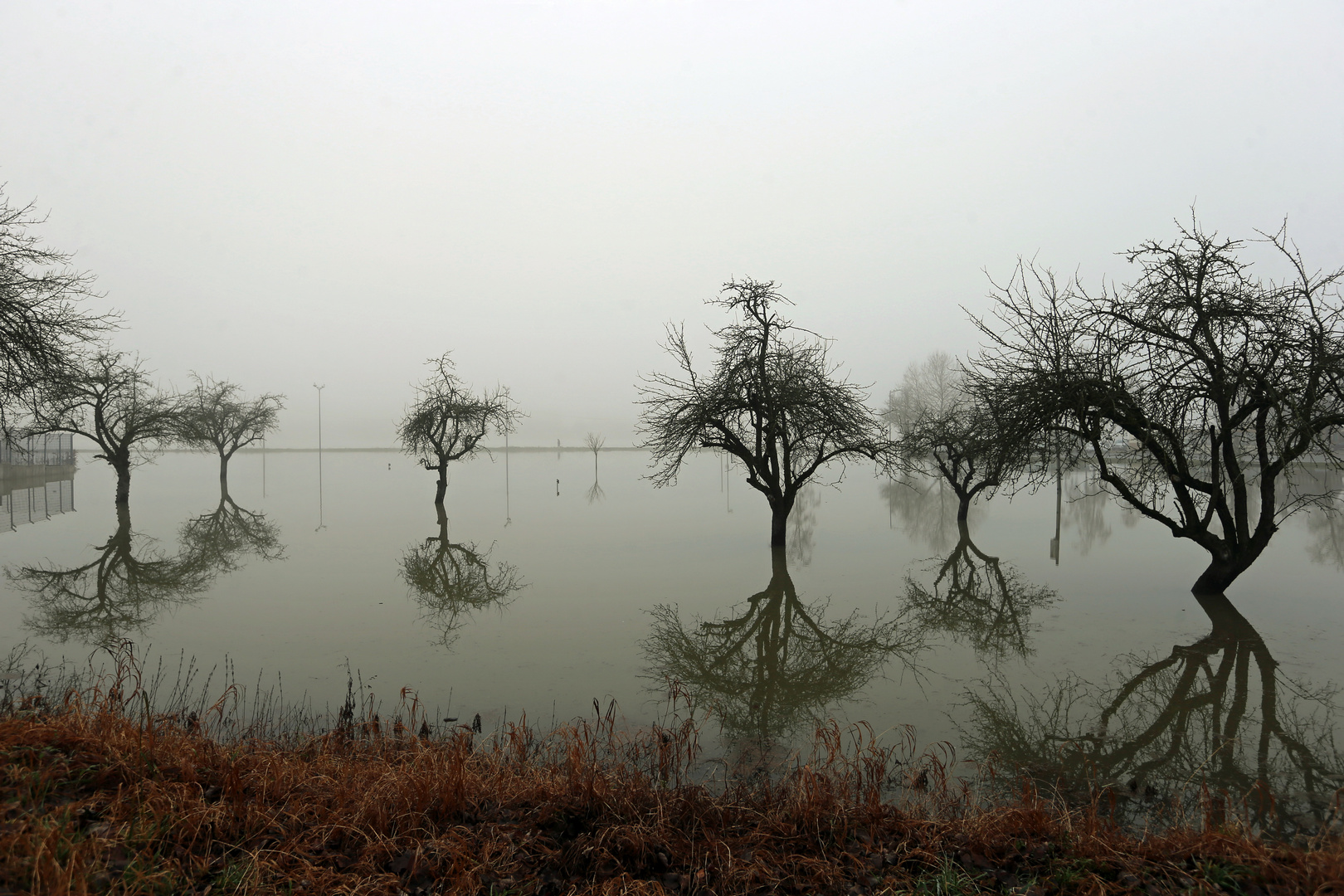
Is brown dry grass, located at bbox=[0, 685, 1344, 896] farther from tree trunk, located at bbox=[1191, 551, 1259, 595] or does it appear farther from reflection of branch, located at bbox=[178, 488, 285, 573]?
reflection of branch, located at bbox=[178, 488, 285, 573]

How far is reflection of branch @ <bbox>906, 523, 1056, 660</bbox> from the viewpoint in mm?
9930

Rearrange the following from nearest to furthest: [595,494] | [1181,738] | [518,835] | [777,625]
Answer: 1. [518,835]
2. [1181,738]
3. [777,625]
4. [595,494]

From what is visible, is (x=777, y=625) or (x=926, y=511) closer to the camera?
(x=777, y=625)

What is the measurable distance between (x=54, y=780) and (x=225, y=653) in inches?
196

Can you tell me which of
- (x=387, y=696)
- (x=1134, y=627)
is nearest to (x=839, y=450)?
(x=1134, y=627)

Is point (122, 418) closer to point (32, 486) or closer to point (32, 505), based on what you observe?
point (32, 505)

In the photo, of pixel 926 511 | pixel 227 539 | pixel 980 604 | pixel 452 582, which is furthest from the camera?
pixel 926 511

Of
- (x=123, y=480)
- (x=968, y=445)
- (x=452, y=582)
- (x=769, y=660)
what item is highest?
(x=968, y=445)

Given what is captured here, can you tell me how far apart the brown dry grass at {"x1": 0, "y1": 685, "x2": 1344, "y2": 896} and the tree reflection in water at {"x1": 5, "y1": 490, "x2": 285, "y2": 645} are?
6.82 m

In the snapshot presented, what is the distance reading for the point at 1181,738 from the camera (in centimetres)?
635

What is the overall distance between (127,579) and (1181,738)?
1842 centimetres

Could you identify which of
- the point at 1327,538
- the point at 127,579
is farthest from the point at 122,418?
the point at 1327,538

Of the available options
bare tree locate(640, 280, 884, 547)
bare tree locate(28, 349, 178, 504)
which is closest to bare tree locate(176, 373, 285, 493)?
bare tree locate(28, 349, 178, 504)

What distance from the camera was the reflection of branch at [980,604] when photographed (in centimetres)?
993
